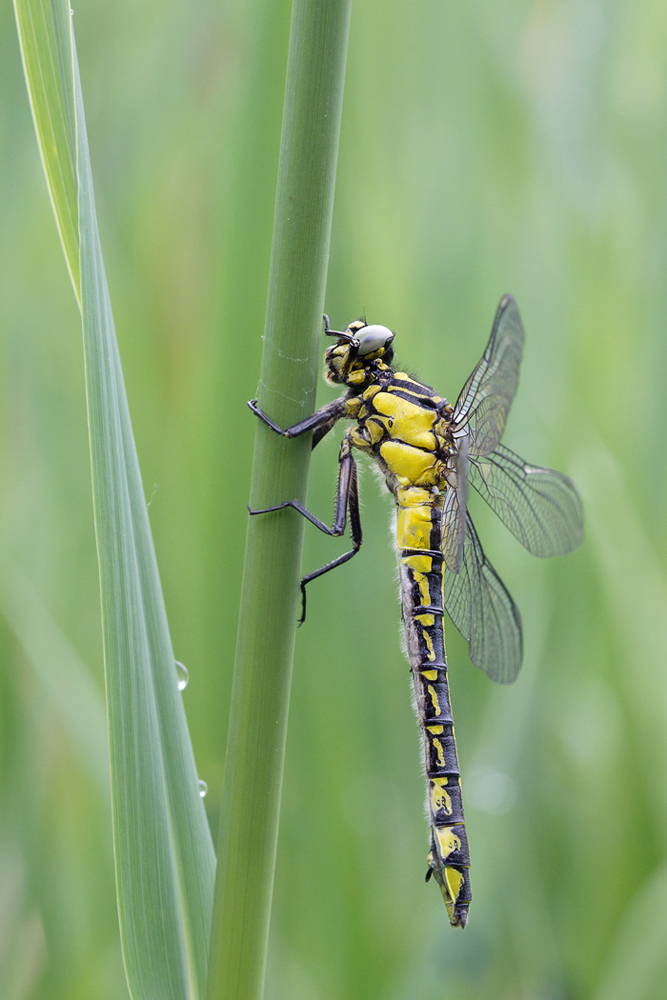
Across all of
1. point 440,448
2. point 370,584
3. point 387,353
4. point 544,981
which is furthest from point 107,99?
point 544,981

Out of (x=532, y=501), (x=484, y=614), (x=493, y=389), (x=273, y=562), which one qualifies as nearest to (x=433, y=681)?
(x=484, y=614)

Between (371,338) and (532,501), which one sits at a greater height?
(371,338)

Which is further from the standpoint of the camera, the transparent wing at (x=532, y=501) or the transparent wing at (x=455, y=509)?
the transparent wing at (x=532, y=501)

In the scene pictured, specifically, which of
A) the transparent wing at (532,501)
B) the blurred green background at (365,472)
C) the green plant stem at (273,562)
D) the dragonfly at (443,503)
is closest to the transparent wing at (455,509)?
the dragonfly at (443,503)

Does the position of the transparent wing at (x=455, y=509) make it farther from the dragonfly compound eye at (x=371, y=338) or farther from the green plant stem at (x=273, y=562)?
the green plant stem at (x=273, y=562)

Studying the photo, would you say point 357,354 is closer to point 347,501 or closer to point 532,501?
point 347,501

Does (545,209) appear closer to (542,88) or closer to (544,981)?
(542,88)
